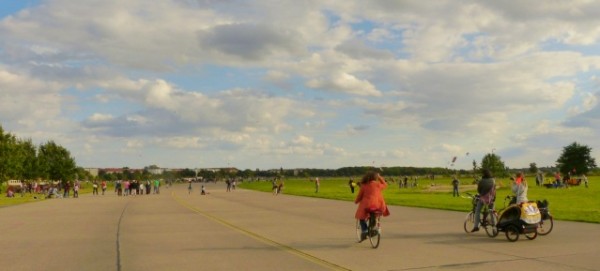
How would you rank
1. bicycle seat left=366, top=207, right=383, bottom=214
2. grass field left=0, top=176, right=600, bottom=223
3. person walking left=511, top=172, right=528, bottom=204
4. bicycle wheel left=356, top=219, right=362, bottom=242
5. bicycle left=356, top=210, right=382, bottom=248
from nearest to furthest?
1. bicycle left=356, top=210, right=382, bottom=248
2. bicycle seat left=366, top=207, right=383, bottom=214
3. bicycle wheel left=356, top=219, right=362, bottom=242
4. person walking left=511, top=172, right=528, bottom=204
5. grass field left=0, top=176, right=600, bottom=223

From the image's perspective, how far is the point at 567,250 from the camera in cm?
1056

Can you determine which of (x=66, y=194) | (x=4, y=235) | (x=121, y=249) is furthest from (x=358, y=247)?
(x=66, y=194)

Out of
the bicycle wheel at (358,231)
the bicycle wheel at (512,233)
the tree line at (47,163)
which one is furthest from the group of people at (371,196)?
the tree line at (47,163)

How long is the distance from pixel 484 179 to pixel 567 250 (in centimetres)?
332

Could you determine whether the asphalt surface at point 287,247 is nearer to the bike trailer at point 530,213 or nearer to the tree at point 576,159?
the bike trailer at point 530,213

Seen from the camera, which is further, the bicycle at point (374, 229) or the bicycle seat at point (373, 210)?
the bicycle seat at point (373, 210)

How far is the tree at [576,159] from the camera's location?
372 ft

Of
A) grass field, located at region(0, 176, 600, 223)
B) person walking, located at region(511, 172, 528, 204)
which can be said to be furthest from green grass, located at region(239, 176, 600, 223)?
person walking, located at region(511, 172, 528, 204)

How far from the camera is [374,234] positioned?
11.7 m

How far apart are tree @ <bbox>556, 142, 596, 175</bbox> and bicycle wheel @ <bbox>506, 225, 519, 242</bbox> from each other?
11240 cm

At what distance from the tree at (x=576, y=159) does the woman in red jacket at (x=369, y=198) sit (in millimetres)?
113969

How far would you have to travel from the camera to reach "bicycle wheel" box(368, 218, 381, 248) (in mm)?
11625

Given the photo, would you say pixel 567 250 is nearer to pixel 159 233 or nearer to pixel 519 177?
pixel 519 177

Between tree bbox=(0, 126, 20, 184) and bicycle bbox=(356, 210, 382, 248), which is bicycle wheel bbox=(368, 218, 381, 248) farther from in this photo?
tree bbox=(0, 126, 20, 184)
